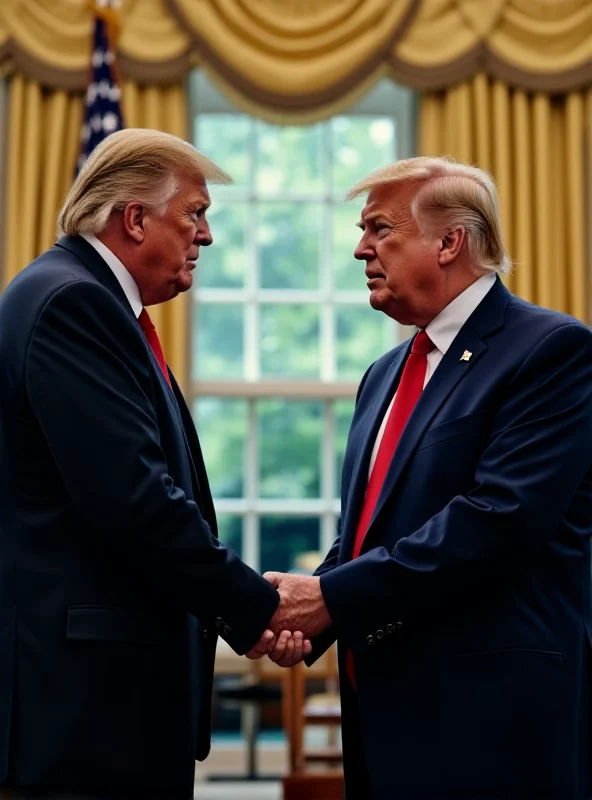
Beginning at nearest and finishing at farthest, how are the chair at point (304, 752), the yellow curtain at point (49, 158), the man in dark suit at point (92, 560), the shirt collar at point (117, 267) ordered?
the man in dark suit at point (92, 560) < the shirt collar at point (117, 267) < the chair at point (304, 752) < the yellow curtain at point (49, 158)

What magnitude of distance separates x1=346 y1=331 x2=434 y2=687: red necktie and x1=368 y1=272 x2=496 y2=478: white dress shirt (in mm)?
25

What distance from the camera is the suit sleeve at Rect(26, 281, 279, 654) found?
2.03m

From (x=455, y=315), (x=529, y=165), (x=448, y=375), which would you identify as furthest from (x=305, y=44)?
(x=448, y=375)

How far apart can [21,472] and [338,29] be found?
4.45 m

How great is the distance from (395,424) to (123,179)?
785mm

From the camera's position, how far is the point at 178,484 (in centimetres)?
225

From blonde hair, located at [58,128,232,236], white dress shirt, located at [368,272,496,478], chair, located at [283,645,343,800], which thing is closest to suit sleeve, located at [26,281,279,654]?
blonde hair, located at [58,128,232,236]

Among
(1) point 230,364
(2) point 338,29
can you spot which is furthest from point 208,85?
(1) point 230,364

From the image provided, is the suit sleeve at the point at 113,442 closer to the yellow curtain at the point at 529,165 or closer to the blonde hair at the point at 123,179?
the blonde hair at the point at 123,179

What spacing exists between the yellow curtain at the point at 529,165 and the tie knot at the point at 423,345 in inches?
138

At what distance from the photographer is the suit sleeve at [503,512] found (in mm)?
2193

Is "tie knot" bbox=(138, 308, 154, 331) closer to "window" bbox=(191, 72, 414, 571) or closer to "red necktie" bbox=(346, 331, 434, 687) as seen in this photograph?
"red necktie" bbox=(346, 331, 434, 687)

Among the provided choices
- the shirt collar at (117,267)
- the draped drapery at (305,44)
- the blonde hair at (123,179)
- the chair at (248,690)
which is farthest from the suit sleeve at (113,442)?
the draped drapery at (305,44)

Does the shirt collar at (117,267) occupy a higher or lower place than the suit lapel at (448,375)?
higher
